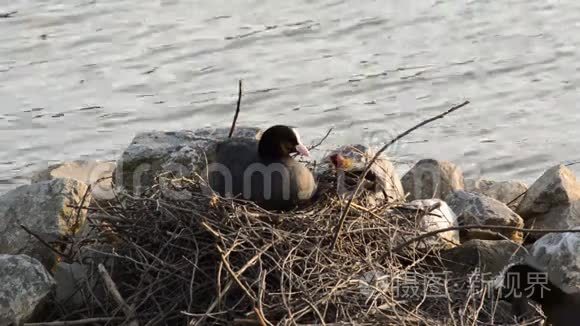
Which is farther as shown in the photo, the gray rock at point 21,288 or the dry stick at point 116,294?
the gray rock at point 21,288

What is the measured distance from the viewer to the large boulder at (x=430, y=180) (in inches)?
275

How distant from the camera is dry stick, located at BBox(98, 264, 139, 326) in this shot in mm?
4969

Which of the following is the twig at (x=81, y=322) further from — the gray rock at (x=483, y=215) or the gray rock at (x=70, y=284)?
the gray rock at (x=483, y=215)

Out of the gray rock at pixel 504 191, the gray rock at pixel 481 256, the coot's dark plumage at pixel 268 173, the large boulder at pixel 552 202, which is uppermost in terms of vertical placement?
the coot's dark plumage at pixel 268 173

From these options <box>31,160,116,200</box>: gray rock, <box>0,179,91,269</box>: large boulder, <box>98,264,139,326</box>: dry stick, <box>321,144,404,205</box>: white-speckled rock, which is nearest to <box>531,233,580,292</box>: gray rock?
<box>321,144,404,205</box>: white-speckled rock

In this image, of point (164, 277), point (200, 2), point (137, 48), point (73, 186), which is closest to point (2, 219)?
point (73, 186)

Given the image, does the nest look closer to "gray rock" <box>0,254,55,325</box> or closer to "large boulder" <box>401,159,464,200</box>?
"gray rock" <box>0,254,55,325</box>

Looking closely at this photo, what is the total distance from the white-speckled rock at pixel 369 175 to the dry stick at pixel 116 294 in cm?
117

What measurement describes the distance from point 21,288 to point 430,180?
2.76 metres

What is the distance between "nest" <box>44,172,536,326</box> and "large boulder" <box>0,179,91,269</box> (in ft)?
1.61

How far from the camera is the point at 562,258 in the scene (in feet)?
18.7

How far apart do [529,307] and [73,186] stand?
8.01ft

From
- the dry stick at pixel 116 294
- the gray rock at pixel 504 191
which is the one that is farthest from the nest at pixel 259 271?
the gray rock at pixel 504 191

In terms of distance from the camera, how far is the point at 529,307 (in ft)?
17.4
